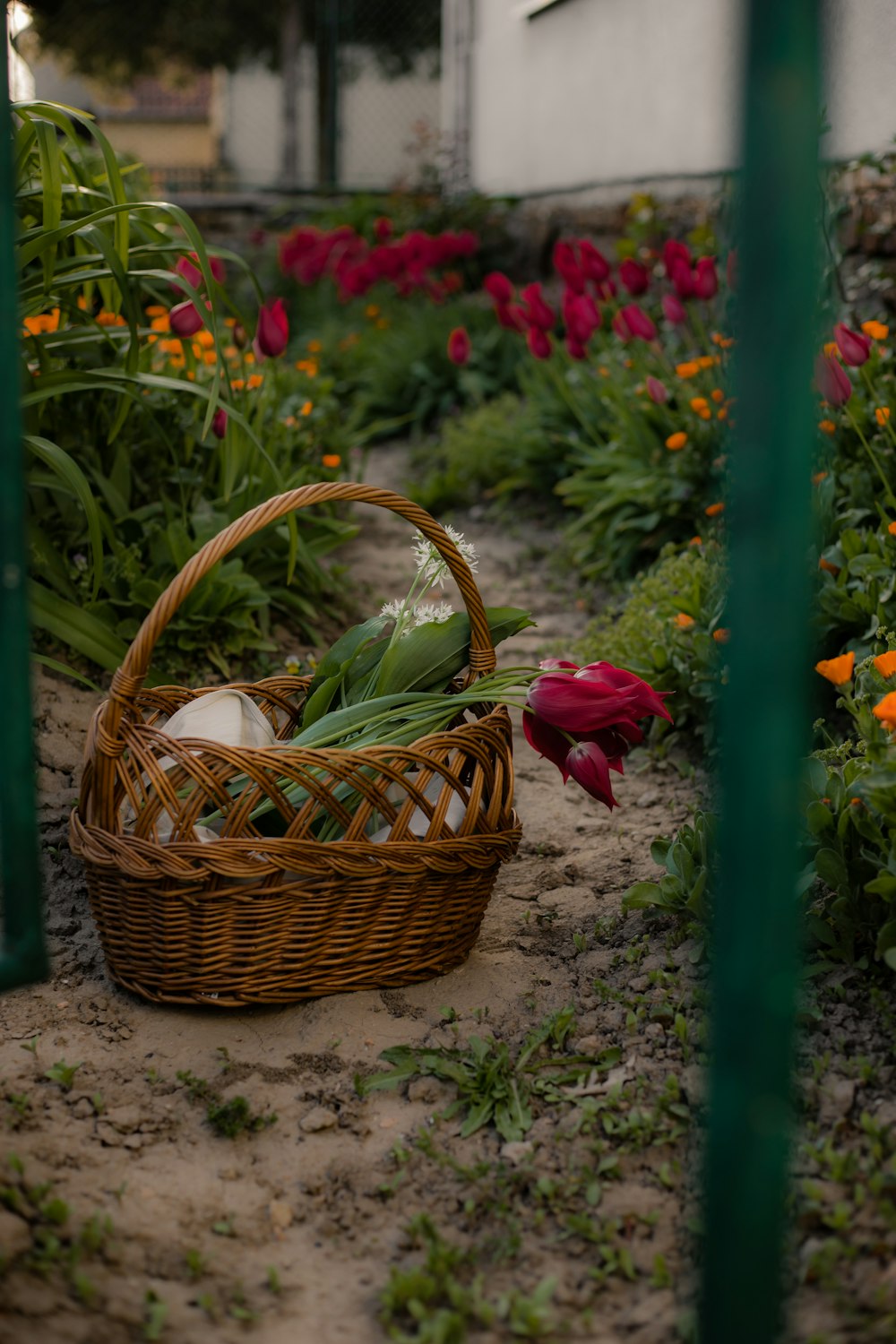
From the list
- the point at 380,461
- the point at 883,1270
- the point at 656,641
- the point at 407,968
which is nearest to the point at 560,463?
the point at 380,461

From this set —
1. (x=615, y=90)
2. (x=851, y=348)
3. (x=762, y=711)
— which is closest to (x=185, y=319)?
(x=851, y=348)

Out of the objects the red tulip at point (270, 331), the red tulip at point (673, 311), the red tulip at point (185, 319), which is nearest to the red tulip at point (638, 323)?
the red tulip at point (673, 311)

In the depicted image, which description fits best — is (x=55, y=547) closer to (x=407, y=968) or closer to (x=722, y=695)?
(x=407, y=968)

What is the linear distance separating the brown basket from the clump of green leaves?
0.17 meters

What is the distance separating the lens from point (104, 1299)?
1129 millimetres

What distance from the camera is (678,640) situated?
246cm

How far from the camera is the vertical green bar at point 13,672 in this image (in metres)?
1.05

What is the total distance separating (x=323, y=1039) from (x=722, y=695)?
0.96 m

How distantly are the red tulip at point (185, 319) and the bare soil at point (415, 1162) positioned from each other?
4.04ft

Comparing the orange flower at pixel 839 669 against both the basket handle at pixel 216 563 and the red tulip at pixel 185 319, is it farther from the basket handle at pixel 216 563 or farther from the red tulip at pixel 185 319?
the red tulip at pixel 185 319

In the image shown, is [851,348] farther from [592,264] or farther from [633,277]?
[592,264]

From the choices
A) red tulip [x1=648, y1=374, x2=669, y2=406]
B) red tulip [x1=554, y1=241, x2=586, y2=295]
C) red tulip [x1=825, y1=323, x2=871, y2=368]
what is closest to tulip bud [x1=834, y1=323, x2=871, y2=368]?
red tulip [x1=825, y1=323, x2=871, y2=368]

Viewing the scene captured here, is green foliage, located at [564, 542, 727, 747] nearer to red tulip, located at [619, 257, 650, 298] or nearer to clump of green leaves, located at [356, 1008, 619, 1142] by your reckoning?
clump of green leaves, located at [356, 1008, 619, 1142]

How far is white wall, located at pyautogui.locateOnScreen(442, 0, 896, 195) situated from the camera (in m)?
3.46
